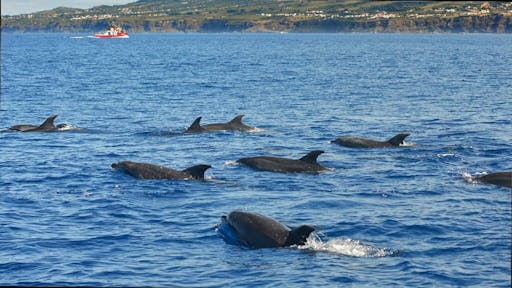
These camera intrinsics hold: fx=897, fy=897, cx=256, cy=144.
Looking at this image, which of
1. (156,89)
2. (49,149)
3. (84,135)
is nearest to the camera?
(49,149)

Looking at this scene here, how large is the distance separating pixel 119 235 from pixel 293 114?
35.0 metres

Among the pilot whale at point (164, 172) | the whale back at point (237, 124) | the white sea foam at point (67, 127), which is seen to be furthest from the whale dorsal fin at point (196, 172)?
the white sea foam at point (67, 127)

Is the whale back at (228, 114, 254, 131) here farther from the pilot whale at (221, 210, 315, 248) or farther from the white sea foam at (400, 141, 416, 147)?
the pilot whale at (221, 210, 315, 248)

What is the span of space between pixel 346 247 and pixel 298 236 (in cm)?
133

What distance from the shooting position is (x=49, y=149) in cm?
4275

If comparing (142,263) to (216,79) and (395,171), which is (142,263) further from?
(216,79)

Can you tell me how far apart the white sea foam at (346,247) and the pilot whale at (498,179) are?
9.34 metres

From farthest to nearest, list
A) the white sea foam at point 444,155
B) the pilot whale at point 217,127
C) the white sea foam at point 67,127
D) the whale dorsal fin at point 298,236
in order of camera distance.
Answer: the white sea foam at point 67,127 → the pilot whale at point 217,127 → the white sea foam at point 444,155 → the whale dorsal fin at point 298,236

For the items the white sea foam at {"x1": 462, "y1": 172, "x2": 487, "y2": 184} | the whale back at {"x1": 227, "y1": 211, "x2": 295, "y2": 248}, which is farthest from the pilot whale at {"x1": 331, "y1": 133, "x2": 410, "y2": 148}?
the whale back at {"x1": 227, "y1": 211, "x2": 295, "y2": 248}

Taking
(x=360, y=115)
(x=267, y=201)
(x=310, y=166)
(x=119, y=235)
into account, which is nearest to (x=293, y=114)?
(x=360, y=115)

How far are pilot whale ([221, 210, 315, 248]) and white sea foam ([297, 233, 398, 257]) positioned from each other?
37cm

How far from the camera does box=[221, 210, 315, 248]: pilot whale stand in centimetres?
2303

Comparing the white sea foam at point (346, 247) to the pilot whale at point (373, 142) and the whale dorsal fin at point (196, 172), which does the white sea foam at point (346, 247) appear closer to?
the whale dorsal fin at point (196, 172)

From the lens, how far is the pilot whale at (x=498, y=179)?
31.0 meters
